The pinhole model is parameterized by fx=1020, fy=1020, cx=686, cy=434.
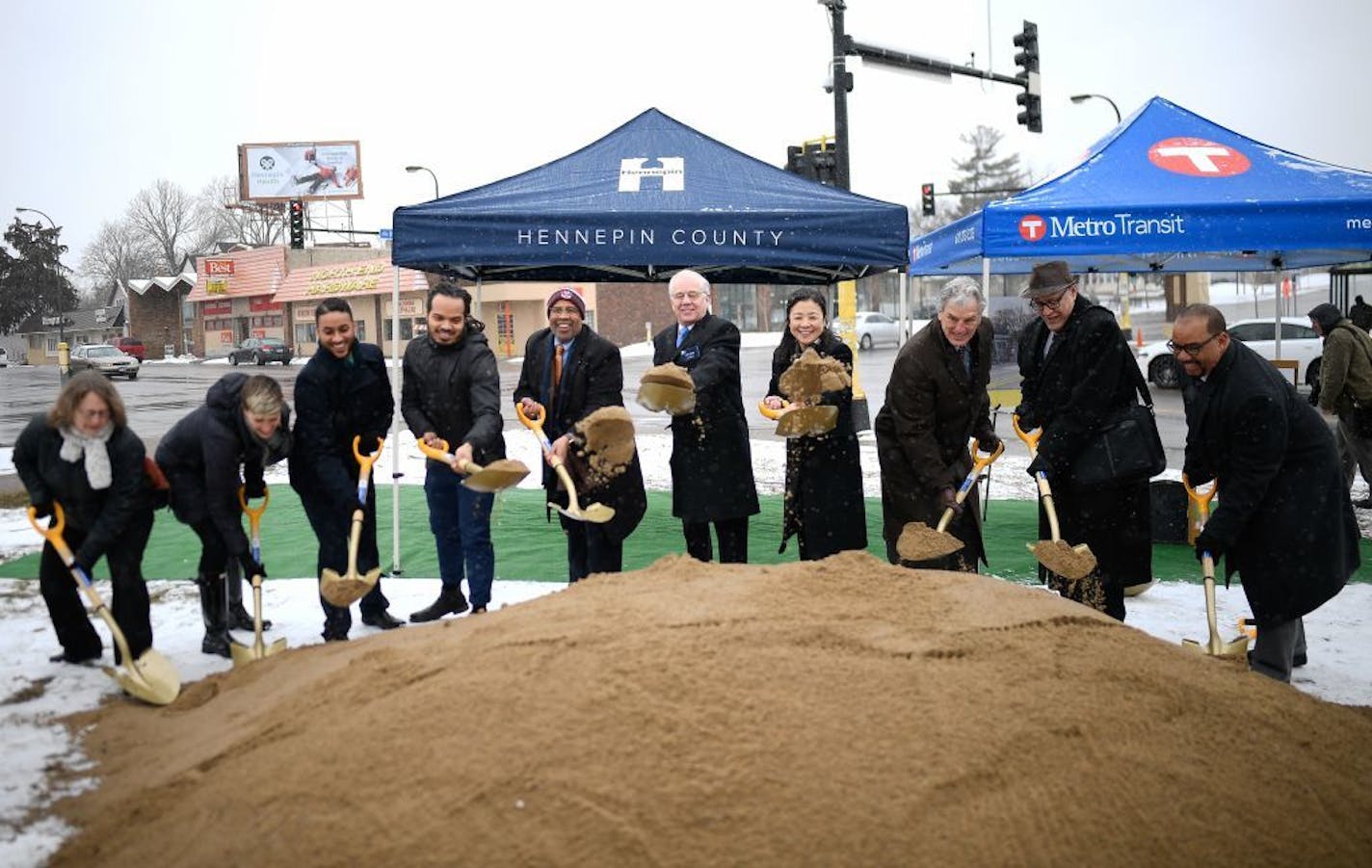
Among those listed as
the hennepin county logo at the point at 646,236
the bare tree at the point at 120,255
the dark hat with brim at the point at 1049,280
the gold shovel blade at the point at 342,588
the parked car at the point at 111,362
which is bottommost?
the gold shovel blade at the point at 342,588

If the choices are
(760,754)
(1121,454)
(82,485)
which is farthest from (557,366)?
(760,754)

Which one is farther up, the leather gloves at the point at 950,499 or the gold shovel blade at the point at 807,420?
the gold shovel blade at the point at 807,420

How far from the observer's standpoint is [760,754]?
7.67 feet

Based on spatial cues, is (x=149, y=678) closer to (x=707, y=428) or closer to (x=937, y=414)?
(x=707, y=428)

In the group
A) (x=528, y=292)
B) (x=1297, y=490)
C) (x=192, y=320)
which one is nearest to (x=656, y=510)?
(x=1297, y=490)

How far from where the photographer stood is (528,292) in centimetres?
3744

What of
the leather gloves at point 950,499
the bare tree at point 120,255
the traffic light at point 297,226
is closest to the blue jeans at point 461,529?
the leather gloves at point 950,499

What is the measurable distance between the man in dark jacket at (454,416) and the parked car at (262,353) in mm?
35984

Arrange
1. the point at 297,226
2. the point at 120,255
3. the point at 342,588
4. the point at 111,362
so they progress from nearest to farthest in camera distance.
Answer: the point at 342,588 → the point at 297,226 → the point at 111,362 → the point at 120,255

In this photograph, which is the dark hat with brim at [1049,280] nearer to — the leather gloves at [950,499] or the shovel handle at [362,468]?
the leather gloves at [950,499]

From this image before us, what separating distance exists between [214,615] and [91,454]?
923mm

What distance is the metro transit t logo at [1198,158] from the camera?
6.43 metres

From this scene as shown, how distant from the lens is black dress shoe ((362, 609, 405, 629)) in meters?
4.75

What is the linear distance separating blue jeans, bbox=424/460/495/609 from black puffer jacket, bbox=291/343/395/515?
36 centimetres
